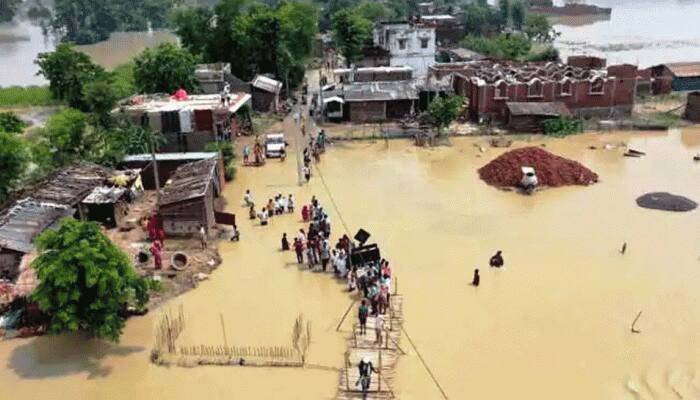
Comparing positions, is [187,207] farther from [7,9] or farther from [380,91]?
[7,9]

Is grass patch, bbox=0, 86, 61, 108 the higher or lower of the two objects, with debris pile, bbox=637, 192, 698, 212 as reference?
higher

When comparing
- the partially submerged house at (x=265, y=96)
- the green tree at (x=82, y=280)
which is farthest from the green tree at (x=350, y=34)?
the green tree at (x=82, y=280)

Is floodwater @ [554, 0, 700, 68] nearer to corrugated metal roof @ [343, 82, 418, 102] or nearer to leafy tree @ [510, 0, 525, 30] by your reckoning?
leafy tree @ [510, 0, 525, 30]

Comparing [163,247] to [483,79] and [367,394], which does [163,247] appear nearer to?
[367,394]

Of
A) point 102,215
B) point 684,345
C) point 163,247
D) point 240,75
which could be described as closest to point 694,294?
point 684,345

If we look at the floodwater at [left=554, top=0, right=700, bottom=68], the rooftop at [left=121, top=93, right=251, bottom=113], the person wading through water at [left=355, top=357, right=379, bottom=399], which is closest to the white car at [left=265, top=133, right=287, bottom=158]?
the rooftop at [left=121, top=93, right=251, bottom=113]

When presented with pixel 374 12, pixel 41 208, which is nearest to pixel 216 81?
pixel 41 208
